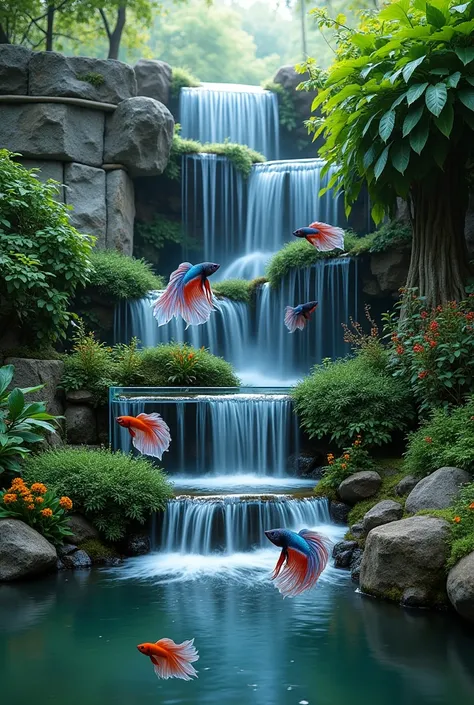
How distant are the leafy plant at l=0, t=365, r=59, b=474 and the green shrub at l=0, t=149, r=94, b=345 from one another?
1555 millimetres

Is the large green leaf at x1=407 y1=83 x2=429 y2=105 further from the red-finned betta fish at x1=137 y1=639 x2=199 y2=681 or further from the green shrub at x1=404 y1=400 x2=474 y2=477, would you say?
the red-finned betta fish at x1=137 y1=639 x2=199 y2=681

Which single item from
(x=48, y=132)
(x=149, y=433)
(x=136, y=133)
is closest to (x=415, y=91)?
(x=149, y=433)

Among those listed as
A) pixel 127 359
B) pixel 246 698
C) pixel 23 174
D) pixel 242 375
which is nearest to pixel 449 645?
pixel 246 698

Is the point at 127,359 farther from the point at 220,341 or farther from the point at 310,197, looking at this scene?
the point at 310,197

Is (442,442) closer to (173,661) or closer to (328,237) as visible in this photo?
(328,237)

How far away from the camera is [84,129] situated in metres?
14.4

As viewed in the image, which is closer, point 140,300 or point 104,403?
point 104,403

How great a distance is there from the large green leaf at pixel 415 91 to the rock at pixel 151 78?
11.3 meters

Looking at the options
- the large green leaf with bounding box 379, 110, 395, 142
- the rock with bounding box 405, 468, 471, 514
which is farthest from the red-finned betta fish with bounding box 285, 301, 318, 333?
the large green leaf with bounding box 379, 110, 395, 142

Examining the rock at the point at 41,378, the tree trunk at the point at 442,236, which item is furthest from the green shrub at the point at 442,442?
the rock at the point at 41,378

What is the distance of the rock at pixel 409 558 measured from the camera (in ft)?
19.6

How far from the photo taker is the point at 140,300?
13102mm

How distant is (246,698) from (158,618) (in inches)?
61.6

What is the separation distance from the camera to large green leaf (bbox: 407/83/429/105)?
767cm
